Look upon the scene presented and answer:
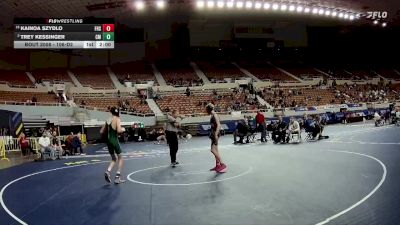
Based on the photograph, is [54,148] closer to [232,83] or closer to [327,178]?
[327,178]

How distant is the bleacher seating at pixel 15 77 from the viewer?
31.0 metres

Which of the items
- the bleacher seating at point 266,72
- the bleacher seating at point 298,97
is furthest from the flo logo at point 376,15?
the bleacher seating at point 266,72


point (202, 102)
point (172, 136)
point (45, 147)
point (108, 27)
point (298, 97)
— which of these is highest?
point (108, 27)

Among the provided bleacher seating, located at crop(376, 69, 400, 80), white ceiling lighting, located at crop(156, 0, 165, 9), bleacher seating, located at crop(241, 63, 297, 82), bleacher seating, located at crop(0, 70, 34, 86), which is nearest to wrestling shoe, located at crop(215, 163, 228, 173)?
white ceiling lighting, located at crop(156, 0, 165, 9)

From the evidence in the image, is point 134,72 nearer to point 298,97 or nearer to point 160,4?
point 160,4

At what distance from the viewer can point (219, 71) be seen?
135 ft

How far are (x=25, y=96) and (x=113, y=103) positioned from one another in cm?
690

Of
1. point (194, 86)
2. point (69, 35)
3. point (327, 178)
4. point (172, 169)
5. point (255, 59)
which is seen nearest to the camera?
point (327, 178)

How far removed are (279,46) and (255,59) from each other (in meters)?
3.35

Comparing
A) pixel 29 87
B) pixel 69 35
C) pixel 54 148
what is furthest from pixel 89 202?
pixel 29 87

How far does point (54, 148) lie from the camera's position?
15117mm

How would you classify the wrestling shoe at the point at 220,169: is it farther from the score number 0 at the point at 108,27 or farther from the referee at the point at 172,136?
the score number 0 at the point at 108,27
